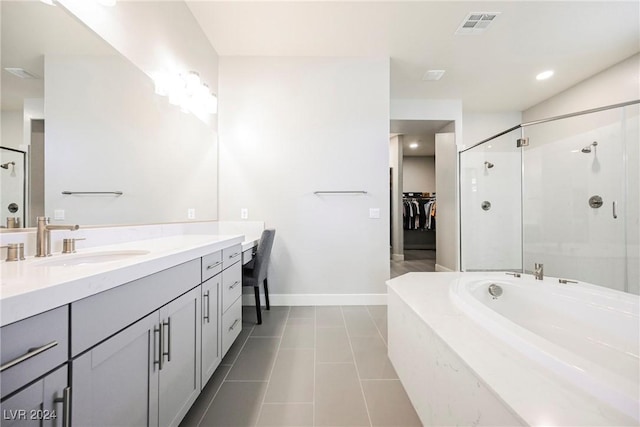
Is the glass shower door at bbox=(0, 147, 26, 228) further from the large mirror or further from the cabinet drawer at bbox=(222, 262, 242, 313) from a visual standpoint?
the cabinet drawer at bbox=(222, 262, 242, 313)

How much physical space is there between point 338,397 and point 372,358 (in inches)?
17.3

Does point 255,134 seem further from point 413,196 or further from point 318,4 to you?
point 413,196

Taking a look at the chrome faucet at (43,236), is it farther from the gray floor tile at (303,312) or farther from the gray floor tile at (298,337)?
the gray floor tile at (303,312)

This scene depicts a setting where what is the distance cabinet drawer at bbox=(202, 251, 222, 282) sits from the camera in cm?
131

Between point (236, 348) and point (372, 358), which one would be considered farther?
point (236, 348)

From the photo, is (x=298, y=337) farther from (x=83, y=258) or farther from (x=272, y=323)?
(x=83, y=258)

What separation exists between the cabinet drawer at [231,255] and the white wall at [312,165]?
33.5 inches

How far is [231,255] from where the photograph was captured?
169cm

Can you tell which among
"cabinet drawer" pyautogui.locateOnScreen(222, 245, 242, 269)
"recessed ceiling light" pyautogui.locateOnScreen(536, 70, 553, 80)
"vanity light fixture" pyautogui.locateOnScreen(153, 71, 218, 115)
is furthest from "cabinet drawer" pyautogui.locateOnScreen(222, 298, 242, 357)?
"recessed ceiling light" pyautogui.locateOnScreen(536, 70, 553, 80)

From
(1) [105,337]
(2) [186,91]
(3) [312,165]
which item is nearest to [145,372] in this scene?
(1) [105,337]

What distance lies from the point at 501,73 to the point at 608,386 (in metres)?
3.48

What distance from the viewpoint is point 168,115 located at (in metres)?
1.86

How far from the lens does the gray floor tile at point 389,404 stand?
1159mm

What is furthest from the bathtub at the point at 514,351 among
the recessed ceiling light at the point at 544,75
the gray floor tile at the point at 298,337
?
the recessed ceiling light at the point at 544,75
